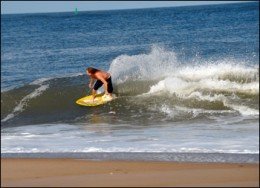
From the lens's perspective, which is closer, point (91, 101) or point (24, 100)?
point (91, 101)

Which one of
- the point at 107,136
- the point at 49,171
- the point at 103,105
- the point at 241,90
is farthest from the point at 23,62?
the point at 49,171

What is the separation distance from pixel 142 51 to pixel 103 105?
1266 cm

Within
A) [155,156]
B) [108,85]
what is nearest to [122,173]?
[155,156]

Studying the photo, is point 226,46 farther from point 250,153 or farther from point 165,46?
point 250,153

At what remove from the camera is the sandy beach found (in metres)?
5.76

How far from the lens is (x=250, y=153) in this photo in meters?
6.85

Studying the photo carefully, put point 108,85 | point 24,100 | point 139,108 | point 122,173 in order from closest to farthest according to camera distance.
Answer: point 122,173 → point 139,108 → point 108,85 → point 24,100

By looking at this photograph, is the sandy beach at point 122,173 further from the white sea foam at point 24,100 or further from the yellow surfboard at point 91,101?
the yellow surfboard at point 91,101

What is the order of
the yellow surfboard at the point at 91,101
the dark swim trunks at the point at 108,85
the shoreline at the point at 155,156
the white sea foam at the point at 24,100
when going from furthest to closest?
the dark swim trunks at the point at 108,85, the yellow surfboard at the point at 91,101, the white sea foam at the point at 24,100, the shoreline at the point at 155,156

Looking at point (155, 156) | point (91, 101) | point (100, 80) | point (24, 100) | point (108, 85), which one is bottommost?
point (24, 100)

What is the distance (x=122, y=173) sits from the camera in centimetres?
623

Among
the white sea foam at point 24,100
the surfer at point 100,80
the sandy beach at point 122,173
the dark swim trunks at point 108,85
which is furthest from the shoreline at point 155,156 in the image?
the dark swim trunks at point 108,85

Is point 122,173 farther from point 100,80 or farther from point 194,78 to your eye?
point 194,78

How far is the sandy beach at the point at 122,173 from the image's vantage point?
18.9ft
